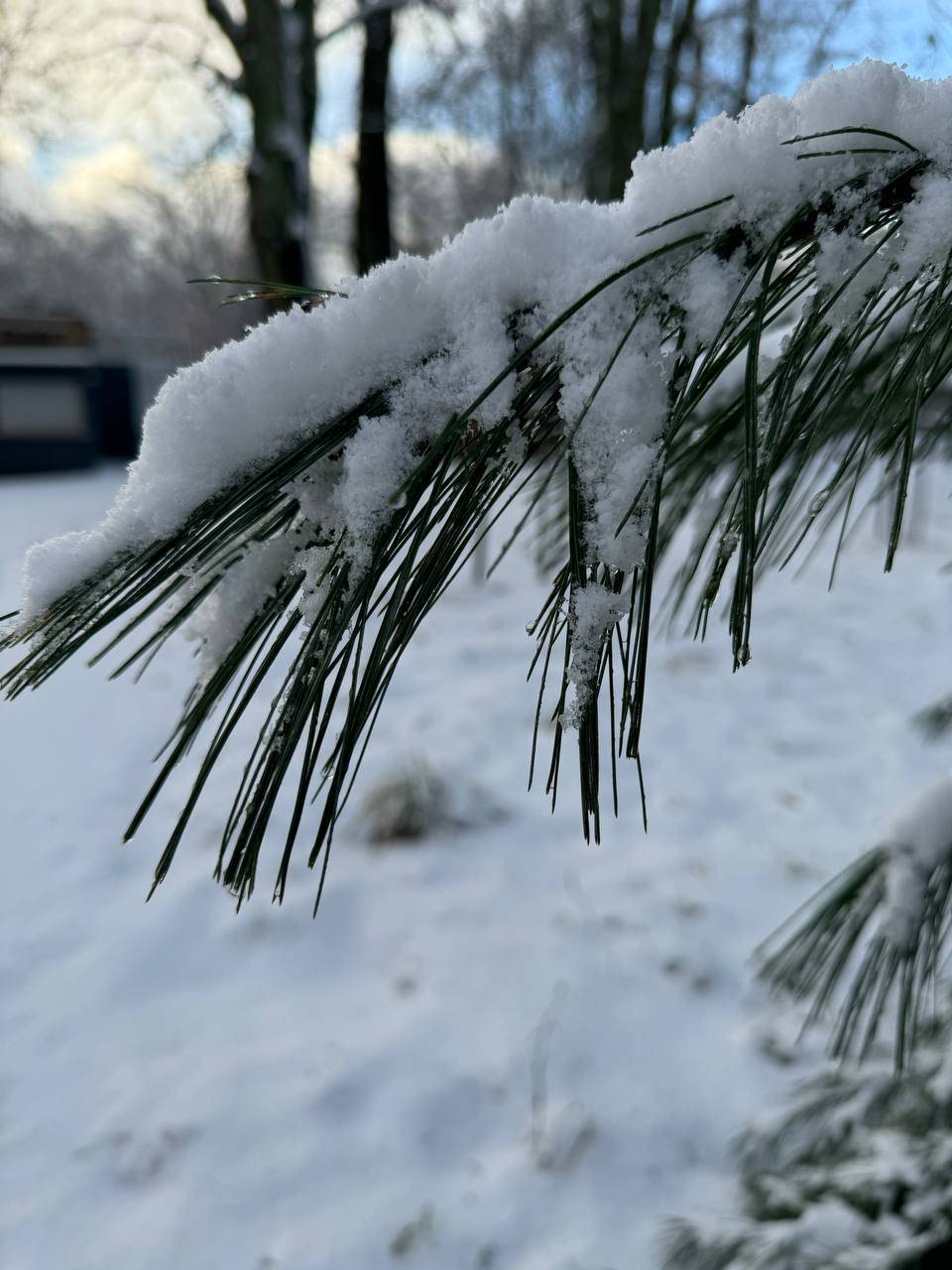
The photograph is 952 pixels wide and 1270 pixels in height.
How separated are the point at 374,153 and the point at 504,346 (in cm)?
851

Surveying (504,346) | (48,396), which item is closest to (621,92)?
(504,346)

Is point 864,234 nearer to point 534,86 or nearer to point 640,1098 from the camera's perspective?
point 640,1098

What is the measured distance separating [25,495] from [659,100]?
7.22 meters

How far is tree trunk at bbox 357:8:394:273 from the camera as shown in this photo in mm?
7594

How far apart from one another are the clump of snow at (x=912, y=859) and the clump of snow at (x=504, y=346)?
2.08 ft

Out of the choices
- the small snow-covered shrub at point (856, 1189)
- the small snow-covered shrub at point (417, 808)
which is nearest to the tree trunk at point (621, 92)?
the small snow-covered shrub at point (417, 808)

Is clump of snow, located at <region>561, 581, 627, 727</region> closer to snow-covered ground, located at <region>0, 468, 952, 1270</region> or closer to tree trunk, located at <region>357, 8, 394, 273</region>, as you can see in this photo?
snow-covered ground, located at <region>0, 468, 952, 1270</region>

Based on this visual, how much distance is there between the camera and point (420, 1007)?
2.23 metres

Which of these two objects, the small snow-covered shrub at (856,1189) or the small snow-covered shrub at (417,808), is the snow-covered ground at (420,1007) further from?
the small snow-covered shrub at (856,1189)

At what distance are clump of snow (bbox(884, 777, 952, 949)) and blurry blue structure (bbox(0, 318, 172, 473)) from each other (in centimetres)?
1158

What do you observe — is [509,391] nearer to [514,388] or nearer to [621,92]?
[514,388]

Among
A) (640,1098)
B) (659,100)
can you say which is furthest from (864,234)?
(659,100)

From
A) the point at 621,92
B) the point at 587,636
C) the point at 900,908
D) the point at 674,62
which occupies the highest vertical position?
the point at 674,62

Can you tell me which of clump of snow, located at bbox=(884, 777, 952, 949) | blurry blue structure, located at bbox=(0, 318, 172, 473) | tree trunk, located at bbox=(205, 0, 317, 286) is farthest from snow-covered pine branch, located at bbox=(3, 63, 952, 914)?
blurry blue structure, located at bbox=(0, 318, 172, 473)
